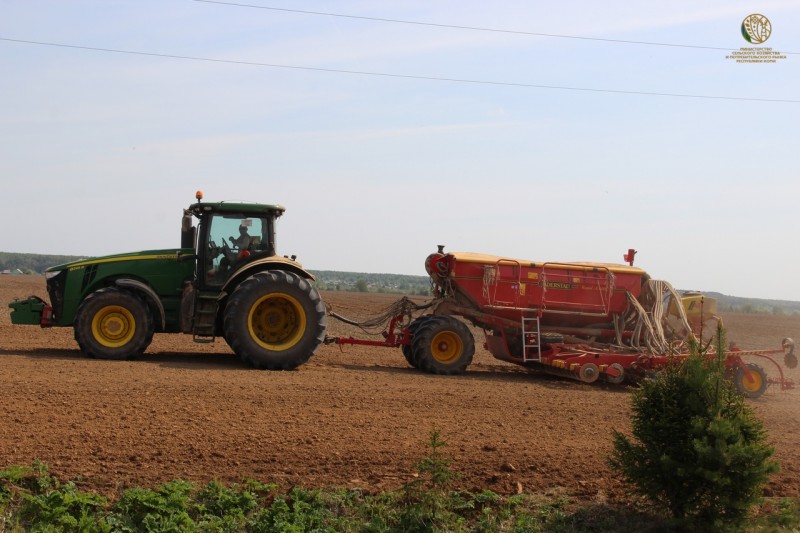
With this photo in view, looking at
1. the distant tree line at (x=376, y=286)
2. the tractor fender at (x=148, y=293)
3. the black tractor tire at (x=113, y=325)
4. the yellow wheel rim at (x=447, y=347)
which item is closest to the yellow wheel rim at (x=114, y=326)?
the black tractor tire at (x=113, y=325)

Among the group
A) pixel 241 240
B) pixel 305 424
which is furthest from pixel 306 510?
pixel 241 240

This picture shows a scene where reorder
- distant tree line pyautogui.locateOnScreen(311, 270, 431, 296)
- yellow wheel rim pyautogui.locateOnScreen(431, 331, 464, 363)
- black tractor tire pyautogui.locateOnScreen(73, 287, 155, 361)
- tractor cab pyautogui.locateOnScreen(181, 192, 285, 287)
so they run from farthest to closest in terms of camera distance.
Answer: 1. distant tree line pyautogui.locateOnScreen(311, 270, 431, 296)
2. yellow wheel rim pyautogui.locateOnScreen(431, 331, 464, 363)
3. tractor cab pyautogui.locateOnScreen(181, 192, 285, 287)
4. black tractor tire pyautogui.locateOnScreen(73, 287, 155, 361)

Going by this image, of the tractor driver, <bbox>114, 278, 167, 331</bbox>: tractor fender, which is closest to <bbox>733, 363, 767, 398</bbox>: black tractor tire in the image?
the tractor driver

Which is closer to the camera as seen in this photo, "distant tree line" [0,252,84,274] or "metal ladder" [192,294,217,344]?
"metal ladder" [192,294,217,344]

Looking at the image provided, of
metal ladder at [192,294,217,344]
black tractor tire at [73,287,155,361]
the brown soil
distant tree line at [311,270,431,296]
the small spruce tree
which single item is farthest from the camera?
distant tree line at [311,270,431,296]

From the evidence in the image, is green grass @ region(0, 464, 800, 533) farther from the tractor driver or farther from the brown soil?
the tractor driver

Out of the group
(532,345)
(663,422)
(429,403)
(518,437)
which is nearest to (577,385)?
(532,345)

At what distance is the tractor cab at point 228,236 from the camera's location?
13.1 m

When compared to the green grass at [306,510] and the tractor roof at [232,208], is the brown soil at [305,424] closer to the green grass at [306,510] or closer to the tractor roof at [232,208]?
the green grass at [306,510]

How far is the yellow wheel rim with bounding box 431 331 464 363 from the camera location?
13555 mm

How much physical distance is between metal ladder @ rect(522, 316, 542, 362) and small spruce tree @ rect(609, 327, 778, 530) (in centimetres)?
647

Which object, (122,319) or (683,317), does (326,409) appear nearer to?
(122,319)

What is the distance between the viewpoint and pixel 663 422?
6883mm

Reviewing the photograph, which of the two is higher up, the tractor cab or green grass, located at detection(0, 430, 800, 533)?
the tractor cab
